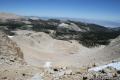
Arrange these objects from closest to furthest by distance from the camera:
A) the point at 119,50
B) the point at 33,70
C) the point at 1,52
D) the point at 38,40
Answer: the point at 33,70 → the point at 1,52 → the point at 119,50 → the point at 38,40

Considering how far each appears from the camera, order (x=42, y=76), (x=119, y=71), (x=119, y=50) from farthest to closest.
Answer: (x=119, y=50) → (x=42, y=76) → (x=119, y=71)

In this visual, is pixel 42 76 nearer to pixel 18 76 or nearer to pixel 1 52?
pixel 18 76

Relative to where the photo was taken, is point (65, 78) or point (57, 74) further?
point (57, 74)

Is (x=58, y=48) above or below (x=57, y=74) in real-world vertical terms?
below

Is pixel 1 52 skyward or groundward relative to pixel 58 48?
skyward

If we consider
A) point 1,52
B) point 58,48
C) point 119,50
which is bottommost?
point 58,48

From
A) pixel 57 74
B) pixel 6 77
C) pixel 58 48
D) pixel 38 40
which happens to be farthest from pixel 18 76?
pixel 38 40

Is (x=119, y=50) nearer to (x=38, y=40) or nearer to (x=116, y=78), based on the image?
(x=116, y=78)

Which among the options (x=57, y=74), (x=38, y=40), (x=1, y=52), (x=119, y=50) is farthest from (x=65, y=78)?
(x=38, y=40)

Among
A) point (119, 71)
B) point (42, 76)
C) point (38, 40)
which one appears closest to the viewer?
point (119, 71)
